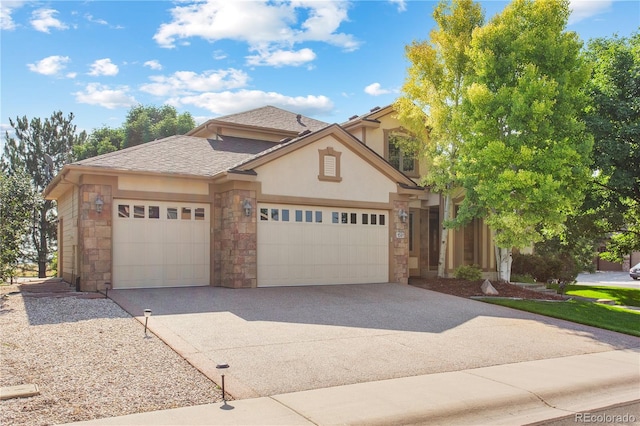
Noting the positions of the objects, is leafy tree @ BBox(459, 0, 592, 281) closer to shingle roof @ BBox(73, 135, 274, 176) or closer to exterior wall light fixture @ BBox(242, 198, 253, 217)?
exterior wall light fixture @ BBox(242, 198, 253, 217)

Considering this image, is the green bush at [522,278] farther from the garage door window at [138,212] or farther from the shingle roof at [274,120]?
the garage door window at [138,212]

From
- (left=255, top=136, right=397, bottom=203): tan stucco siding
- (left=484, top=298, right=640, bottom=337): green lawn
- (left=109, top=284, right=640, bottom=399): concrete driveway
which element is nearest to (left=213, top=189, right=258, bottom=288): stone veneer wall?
(left=109, top=284, right=640, bottom=399): concrete driveway

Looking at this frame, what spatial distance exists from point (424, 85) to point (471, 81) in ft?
6.52

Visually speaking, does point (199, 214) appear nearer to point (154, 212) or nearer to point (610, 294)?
point (154, 212)

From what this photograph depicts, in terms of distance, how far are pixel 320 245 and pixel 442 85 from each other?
777 cm

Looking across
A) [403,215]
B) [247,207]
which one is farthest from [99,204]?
[403,215]

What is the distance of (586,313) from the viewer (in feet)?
48.9

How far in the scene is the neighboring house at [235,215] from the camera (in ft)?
48.5

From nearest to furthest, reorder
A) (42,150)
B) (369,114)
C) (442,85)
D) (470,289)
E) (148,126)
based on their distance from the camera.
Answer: (470,289), (442,85), (369,114), (42,150), (148,126)

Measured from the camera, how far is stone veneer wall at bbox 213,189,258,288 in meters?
15.4

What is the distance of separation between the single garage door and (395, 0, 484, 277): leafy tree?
10.6 ft

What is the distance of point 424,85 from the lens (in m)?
20.2

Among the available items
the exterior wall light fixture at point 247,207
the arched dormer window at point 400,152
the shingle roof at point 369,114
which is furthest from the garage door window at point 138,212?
the arched dormer window at point 400,152

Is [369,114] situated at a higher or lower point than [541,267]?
higher
